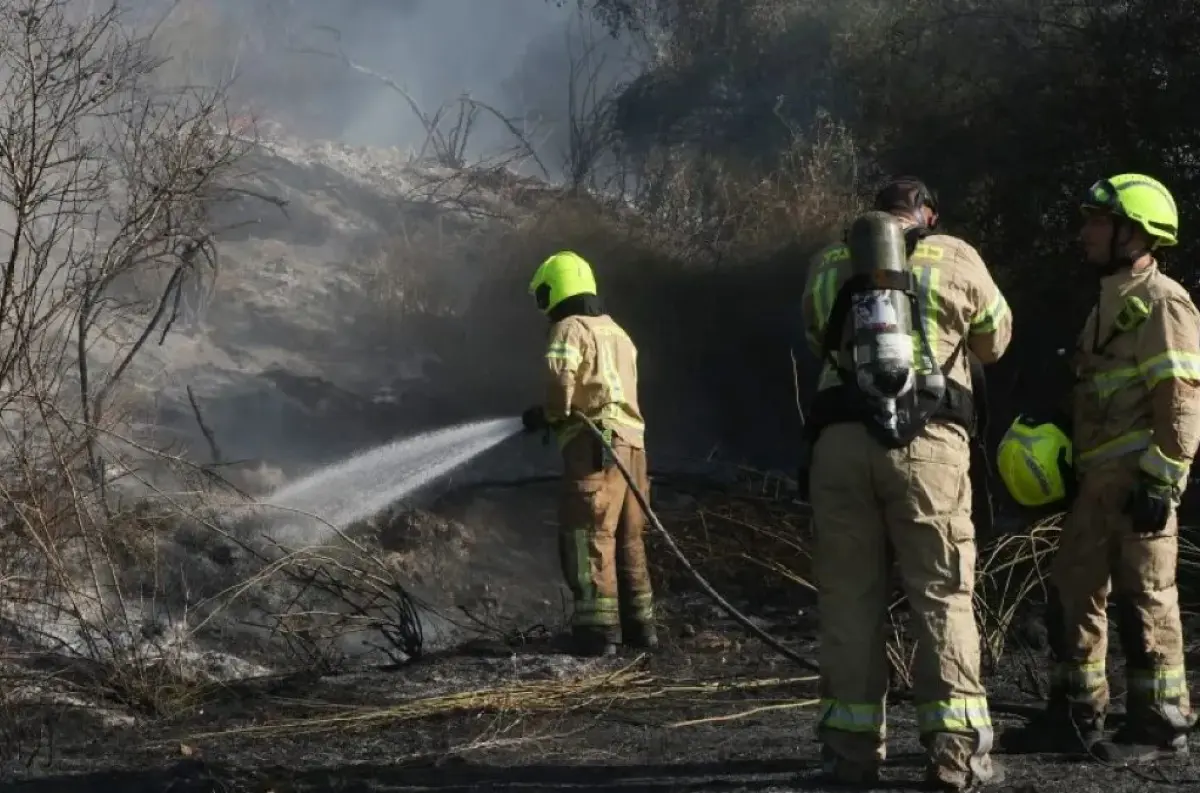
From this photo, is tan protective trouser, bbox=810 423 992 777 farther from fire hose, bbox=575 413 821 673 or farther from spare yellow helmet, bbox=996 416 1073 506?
fire hose, bbox=575 413 821 673

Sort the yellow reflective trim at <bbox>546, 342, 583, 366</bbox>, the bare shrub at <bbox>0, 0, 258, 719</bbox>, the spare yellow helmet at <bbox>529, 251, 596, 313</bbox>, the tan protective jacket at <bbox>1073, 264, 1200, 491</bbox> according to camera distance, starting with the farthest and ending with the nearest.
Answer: the spare yellow helmet at <bbox>529, 251, 596, 313</bbox> < the yellow reflective trim at <bbox>546, 342, 583, 366</bbox> < the bare shrub at <bbox>0, 0, 258, 719</bbox> < the tan protective jacket at <bbox>1073, 264, 1200, 491</bbox>

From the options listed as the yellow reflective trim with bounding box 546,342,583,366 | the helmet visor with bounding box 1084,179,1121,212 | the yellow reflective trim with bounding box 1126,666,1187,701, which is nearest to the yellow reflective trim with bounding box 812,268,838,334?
the helmet visor with bounding box 1084,179,1121,212

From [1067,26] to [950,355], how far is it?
7.92 metres

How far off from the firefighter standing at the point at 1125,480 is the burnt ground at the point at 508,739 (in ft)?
0.62

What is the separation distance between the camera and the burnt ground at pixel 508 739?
4.64 metres

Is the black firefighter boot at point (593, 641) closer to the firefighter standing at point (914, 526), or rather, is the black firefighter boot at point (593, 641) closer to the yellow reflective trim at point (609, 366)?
the yellow reflective trim at point (609, 366)

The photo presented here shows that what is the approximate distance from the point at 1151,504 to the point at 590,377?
3.17m

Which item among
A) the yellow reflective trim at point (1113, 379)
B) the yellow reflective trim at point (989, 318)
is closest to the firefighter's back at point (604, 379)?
the yellow reflective trim at point (1113, 379)

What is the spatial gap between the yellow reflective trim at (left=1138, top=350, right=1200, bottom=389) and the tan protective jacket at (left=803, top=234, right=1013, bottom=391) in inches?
20.2

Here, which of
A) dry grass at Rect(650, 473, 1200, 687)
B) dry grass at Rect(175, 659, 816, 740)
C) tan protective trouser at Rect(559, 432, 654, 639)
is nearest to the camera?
dry grass at Rect(175, 659, 816, 740)

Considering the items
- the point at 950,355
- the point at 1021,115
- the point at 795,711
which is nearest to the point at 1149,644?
the point at 950,355

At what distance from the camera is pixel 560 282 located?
729 cm

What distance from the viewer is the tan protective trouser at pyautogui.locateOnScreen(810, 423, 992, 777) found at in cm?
416

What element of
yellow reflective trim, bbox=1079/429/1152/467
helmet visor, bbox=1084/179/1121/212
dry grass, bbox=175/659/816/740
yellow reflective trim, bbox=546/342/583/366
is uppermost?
helmet visor, bbox=1084/179/1121/212
